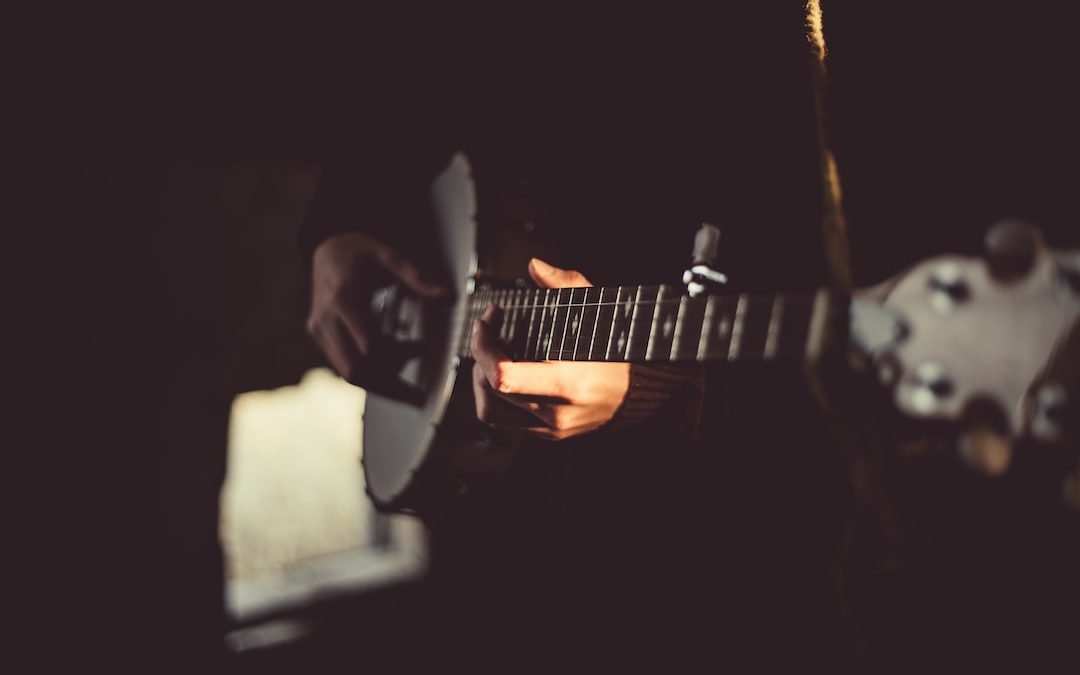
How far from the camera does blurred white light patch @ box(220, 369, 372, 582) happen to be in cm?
231

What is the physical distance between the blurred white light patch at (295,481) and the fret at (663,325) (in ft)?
5.78

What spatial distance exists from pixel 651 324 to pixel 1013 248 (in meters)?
0.32

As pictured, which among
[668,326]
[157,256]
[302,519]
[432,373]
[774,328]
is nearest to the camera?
[774,328]

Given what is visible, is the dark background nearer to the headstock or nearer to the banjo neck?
the banjo neck

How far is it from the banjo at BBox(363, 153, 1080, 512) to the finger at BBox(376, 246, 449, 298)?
0.33 ft

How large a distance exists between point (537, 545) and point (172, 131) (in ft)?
4.60

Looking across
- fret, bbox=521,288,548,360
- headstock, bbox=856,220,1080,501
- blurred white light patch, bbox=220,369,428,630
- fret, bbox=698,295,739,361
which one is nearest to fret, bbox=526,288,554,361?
fret, bbox=521,288,548,360

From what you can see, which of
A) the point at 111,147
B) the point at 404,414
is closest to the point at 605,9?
the point at 404,414

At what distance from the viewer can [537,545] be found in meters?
1.15

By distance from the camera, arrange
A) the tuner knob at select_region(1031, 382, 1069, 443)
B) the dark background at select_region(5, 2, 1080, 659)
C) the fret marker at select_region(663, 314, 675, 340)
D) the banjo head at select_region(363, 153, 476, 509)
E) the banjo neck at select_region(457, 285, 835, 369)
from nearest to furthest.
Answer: the tuner knob at select_region(1031, 382, 1069, 443) → the banjo neck at select_region(457, 285, 835, 369) → the fret marker at select_region(663, 314, 675, 340) → the banjo head at select_region(363, 153, 476, 509) → the dark background at select_region(5, 2, 1080, 659)

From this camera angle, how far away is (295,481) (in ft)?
7.94

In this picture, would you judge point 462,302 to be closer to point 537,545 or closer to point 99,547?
point 537,545

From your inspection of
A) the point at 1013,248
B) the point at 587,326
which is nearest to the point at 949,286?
the point at 1013,248

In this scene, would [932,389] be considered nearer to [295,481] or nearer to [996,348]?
[996,348]
